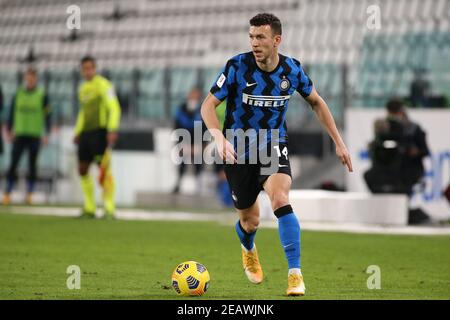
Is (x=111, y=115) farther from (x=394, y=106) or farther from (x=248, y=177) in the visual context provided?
(x=248, y=177)

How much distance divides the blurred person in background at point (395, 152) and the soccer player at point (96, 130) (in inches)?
143

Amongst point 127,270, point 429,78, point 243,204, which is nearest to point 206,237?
point 127,270

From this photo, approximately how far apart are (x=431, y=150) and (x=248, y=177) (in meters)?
8.69

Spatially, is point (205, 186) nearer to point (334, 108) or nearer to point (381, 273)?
point (334, 108)

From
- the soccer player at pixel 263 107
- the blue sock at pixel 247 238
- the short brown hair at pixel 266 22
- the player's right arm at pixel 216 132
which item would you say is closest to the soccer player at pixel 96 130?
the blue sock at pixel 247 238

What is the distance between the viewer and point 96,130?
14820mm

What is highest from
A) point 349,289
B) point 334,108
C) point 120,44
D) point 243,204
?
point 120,44

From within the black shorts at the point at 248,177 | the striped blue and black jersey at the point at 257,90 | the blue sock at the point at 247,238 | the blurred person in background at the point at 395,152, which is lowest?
the blue sock at the point at 247,238

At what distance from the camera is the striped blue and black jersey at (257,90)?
24.9ft

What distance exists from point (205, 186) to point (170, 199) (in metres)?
0.70

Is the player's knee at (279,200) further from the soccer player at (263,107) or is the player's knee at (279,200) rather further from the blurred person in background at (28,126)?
the blurred person in background at (28,126)

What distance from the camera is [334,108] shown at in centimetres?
1792

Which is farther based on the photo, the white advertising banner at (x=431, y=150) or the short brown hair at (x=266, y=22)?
the white advertising banner at (x=431, y=150)

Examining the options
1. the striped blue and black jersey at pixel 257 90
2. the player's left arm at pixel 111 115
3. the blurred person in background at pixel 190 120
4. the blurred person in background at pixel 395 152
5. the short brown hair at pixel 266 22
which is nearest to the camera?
the short brown hair at pixel 266 22
